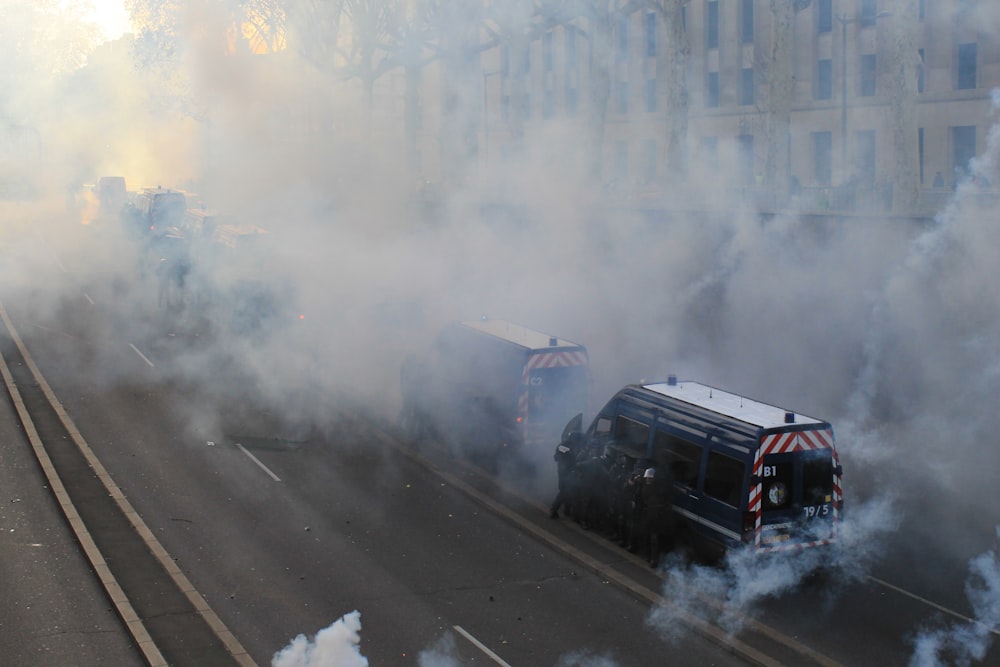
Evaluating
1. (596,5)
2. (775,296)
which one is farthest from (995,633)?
(596,5)

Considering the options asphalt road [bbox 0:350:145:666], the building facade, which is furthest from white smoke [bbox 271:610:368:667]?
the building facade

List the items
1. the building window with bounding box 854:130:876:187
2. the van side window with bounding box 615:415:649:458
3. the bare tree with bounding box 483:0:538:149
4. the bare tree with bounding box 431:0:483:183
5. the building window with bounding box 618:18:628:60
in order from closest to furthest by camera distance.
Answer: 1. the van side window with bounding box 615:415:649:458
2. the bare tree with bounding box 483:0:538:149
3. the bare tree with bounding box 431:0:483:183
4. the building window with bounding box 618:18:628:60
5. the building window with bounding box 854:130:876:187

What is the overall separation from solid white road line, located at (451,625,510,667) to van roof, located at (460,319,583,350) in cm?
468

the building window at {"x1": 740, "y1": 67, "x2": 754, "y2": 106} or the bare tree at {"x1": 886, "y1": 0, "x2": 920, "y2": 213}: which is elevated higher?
the building window at {"x1": 740, "y1": 67, "x2": 754, "y2": 106}

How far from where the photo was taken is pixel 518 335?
542 inches

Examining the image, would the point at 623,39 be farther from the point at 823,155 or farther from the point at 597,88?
the point at 823,155

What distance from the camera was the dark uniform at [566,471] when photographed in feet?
37.7

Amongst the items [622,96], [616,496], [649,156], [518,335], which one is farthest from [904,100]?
[622,96]

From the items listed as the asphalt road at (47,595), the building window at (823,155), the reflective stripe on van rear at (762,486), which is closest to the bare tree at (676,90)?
the building window at (823,155)

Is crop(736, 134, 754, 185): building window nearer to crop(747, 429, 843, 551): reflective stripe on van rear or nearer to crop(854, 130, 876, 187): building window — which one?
crop(854, 130, 876, 187): building window

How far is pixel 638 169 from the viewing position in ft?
97.9

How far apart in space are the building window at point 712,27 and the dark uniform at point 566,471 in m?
27.5

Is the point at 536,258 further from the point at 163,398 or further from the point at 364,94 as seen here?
the point at 364,94

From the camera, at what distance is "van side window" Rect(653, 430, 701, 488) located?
398 inches
